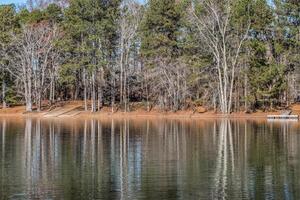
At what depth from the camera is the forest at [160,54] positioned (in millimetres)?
78938

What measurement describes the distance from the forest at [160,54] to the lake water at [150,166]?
101 feet

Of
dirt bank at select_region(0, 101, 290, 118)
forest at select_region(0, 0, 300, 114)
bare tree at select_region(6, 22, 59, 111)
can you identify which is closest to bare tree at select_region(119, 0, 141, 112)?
forest at select_region(0, 0, 300, 114)

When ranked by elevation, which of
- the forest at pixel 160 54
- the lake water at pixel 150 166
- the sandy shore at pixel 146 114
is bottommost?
the lake water at pixel 150 166

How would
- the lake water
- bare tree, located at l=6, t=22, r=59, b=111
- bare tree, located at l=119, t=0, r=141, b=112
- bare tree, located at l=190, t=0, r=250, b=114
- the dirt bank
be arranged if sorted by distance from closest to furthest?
the lake water → bare tree, located at l=190, t=0, r=250, b=114 → the dirt bank → bare tree, located at l=119, t=0, r=141, b=112 → bare tree, located at l=6, t=22, r=59, b=111

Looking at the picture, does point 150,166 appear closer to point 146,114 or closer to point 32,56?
point 146,114

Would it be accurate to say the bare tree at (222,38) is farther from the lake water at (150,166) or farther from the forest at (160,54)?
the lake water at (150,166)

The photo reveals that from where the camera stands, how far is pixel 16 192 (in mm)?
22656

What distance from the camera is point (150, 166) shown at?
3008 centimetres

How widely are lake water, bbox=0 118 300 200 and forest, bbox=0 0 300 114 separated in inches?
1209

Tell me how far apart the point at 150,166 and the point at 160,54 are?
5539 centimetres

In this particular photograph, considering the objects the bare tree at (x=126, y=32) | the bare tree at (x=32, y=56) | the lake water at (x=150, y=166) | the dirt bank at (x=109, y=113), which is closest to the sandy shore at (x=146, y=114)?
the dirt bank at (x=109, y=113)

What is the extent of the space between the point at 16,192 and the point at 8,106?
71971 mm

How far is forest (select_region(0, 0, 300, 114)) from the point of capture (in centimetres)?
7894

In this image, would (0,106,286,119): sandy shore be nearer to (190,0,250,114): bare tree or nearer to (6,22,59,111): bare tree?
(190,0,250,114): bare tree
